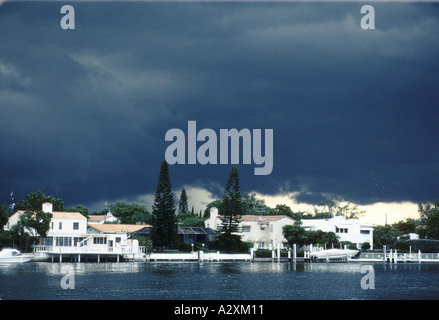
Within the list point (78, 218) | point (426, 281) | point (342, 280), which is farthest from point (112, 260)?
point (426, 281)

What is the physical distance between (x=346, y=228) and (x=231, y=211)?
17.2 m

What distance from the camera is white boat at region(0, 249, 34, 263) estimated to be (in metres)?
51.6

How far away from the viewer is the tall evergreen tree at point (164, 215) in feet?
214

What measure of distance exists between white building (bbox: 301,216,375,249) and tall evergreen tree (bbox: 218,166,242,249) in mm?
11499

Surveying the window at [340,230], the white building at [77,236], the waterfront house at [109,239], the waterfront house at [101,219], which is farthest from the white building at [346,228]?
the waterfront house at [101,219]

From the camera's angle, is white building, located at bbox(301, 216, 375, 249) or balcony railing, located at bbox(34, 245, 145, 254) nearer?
balcony railing, located at bbox(34, 245, 145, 254)

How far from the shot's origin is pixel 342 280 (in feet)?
130

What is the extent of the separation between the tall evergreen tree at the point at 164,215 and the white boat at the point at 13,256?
16.4m

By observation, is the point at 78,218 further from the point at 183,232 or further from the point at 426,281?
the point at 426,281

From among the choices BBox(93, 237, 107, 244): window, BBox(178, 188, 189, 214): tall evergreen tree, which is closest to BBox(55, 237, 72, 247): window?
BBox(93, 237, 107, 244): window

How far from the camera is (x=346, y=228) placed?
74.7 m

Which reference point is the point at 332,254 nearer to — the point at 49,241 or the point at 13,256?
the point at 49,241

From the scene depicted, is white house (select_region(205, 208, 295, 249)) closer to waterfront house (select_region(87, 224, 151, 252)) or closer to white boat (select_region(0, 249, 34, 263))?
waterfront house (select_region(87, 224, 151, 252))
